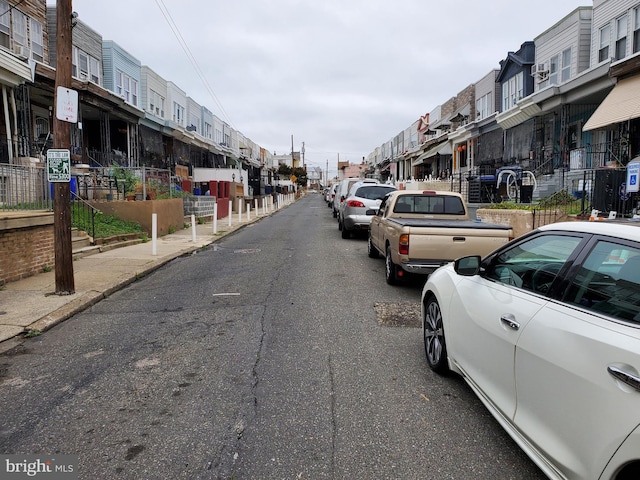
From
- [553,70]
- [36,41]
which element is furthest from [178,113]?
[553,70]

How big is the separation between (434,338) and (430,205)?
5.80 m

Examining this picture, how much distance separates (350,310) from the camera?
6.90m

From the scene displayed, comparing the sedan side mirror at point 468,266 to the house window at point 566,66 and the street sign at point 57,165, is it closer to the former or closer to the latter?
the street sign at point 57,165

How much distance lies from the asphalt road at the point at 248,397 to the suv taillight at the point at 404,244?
762 mm

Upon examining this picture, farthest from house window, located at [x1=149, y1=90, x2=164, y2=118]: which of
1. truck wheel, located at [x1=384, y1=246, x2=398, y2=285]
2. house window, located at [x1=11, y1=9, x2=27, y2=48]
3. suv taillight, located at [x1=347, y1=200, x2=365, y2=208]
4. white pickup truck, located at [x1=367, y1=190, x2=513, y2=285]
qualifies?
white pickup truck, located at [x1=367, y1=190, x2=513, y2=285]

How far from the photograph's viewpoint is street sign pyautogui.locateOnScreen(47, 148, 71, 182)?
7289mm

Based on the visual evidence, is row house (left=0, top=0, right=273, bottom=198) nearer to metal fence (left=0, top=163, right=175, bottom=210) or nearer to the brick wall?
metal fence (left=0, top=163, right=175, bottom=210)

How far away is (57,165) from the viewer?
7.30 metres

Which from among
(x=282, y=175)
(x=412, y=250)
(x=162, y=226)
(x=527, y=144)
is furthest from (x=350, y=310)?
(x=282, y=175)

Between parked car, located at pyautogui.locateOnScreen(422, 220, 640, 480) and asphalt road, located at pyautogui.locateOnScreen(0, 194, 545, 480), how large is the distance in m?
0.52

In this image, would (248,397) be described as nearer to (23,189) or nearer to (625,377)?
(625,377)

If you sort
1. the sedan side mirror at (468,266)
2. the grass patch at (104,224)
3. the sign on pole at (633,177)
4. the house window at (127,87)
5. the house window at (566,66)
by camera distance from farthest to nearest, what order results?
the house window at (127,87) < the house window at (566,66) < the grass patch at (104,224) < the sign on pole at (633,177) < the sedan side mirror at (468,266)

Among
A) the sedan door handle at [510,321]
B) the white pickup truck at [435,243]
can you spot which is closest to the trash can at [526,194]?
the white pickup truck at [435,243]

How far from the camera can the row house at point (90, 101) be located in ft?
53.6
